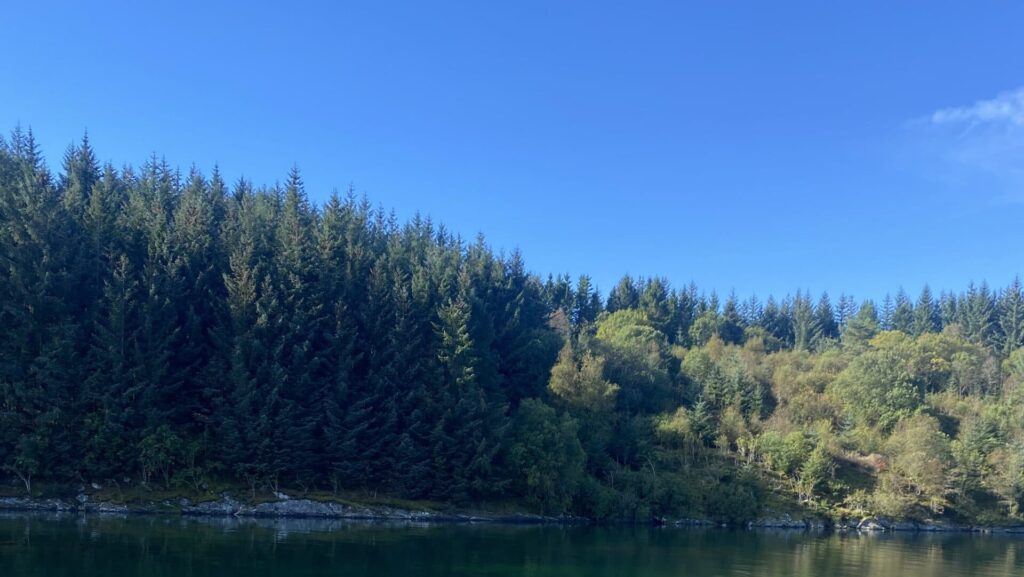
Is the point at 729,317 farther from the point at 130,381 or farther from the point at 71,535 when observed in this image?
the point at 71,535

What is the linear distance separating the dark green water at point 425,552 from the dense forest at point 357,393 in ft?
27.0

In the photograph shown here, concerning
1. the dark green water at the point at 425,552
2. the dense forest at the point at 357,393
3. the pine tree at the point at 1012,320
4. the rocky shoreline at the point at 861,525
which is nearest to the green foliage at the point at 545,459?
the dense forest at the point at 357,393

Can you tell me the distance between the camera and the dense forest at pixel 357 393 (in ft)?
175

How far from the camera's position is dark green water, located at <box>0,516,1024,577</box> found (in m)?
28.8

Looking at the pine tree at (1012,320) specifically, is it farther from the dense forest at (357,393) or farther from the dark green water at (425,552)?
the dark green water at (425,552)

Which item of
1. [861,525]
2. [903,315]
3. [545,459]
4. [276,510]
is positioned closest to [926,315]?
[903,315]

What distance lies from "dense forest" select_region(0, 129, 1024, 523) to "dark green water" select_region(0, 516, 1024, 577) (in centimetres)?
823

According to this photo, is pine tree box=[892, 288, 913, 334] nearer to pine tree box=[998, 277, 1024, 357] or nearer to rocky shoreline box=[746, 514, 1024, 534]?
pine tree box=[998, 277, 1024, 357]

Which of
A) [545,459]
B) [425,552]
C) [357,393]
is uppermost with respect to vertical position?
[357,393]

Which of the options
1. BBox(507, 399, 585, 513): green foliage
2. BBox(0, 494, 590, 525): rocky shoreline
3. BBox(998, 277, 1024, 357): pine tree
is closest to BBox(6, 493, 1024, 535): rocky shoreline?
BBox(0, 494, 590, 525): rocky shoreline

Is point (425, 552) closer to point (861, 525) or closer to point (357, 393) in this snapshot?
point (357, 393)

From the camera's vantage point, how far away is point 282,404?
58000 mm

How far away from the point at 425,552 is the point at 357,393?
90.4 ft

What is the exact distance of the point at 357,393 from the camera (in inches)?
2474
